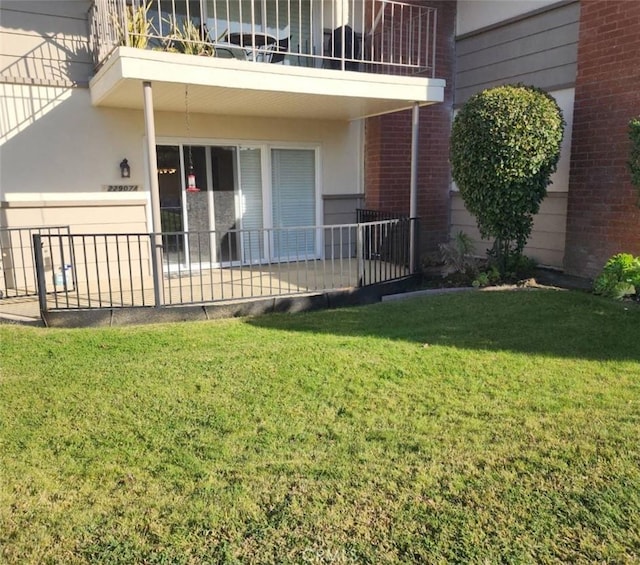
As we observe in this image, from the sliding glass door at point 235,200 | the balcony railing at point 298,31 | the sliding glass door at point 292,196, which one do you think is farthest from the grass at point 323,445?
the balcony railing at point 298,31

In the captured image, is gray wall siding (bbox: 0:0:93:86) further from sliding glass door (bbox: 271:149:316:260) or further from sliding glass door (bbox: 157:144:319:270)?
sliding glass door (bbox: 271:149:316:260)

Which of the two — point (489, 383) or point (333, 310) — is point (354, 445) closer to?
point (489, 383)

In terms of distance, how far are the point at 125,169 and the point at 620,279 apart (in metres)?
6.69

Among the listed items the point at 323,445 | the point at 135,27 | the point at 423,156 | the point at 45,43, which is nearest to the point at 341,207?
the point at 423,156

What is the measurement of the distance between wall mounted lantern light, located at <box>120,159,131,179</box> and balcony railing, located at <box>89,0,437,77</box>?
1.32 m

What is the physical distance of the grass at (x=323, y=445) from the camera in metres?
2.47

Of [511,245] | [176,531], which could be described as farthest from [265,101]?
[176,531]

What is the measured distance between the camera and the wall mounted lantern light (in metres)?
7.66

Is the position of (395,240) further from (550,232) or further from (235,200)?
(235,200)

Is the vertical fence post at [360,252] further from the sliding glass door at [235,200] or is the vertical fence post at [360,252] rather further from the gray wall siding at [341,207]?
the gray wall siding at [341,207]

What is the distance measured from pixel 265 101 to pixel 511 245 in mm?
4312

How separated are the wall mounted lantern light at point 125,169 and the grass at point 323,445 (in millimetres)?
3013

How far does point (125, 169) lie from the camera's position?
303 inches

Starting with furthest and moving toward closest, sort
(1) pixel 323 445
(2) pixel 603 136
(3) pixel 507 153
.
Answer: (2) pixel 603 136 < (3) pixel 507 153 < (1) pixel 323 445
